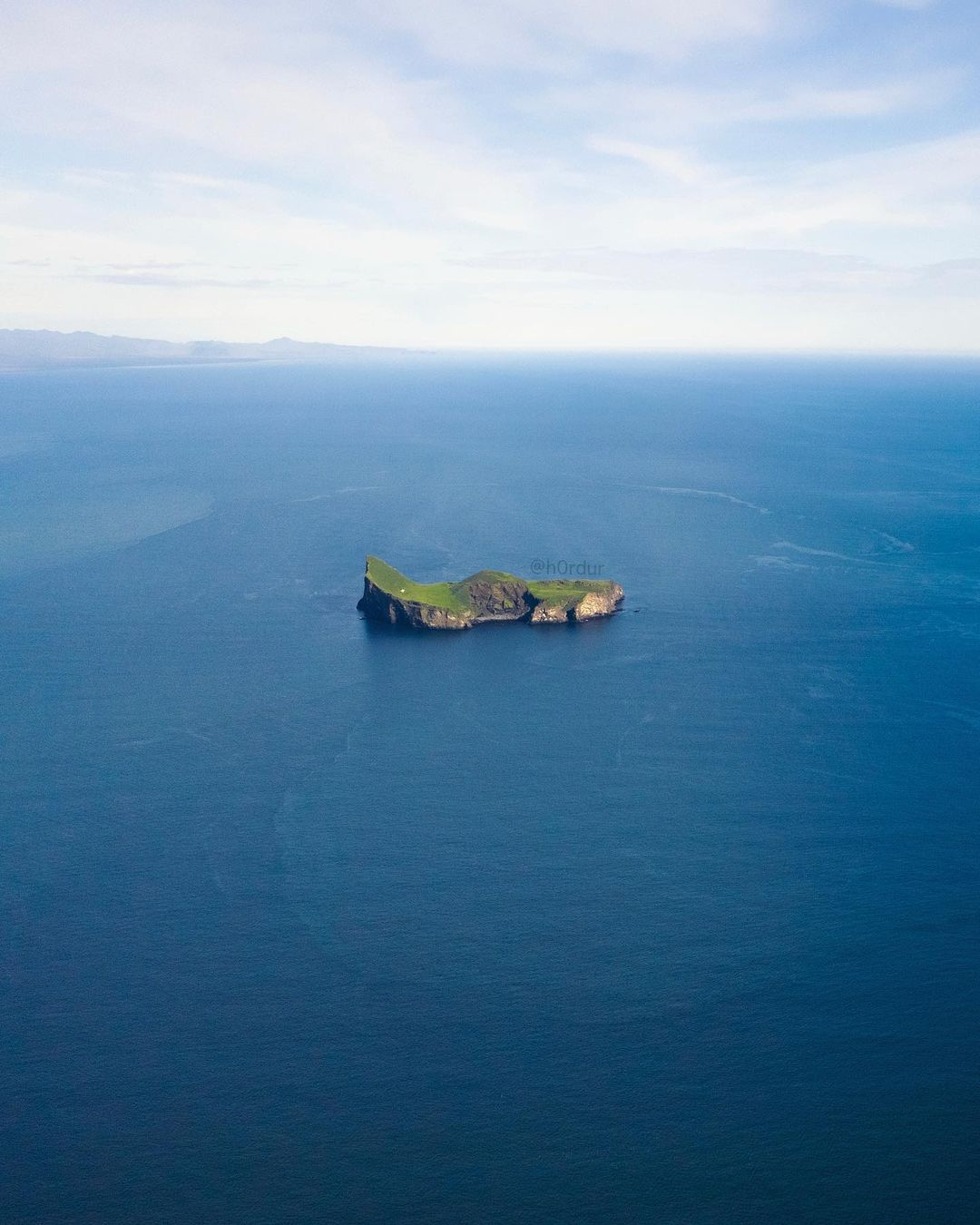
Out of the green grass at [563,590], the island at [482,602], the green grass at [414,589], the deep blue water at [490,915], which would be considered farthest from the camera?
the green grass at [563,590]

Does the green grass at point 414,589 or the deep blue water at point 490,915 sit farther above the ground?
the green grass at point 414,589

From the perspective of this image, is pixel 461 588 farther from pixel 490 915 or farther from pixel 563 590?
pixel 490 915

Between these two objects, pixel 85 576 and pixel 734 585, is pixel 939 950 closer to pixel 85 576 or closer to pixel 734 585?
pixel 734 585

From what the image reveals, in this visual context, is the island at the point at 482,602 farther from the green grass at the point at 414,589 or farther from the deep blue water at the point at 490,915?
the deep blue water at the point at 490,915

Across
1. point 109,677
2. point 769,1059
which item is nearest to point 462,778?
point 769,1059

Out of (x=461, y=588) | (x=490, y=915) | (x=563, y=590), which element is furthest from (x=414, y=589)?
(x=490, y=915)

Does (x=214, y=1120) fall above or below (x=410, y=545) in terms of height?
below

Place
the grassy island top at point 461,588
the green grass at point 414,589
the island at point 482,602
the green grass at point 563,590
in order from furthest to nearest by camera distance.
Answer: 1. the green grass at point 563,590
2. the grassy island top at point 461,588
3. the green grass at point 414,589
4. the island at point 482,602

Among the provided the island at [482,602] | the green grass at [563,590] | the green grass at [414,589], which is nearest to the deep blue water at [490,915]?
the island at [482,602]
